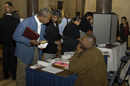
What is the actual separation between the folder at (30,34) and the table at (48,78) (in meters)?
0.58

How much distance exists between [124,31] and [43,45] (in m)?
6.17

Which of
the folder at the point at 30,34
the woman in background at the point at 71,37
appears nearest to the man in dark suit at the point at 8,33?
the woman in background at the point at 71,37

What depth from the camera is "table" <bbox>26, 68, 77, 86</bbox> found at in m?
2.79

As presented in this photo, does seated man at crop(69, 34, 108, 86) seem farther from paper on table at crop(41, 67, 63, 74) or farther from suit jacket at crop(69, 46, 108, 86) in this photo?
paper on table at crop(41, 67, 63, 74)

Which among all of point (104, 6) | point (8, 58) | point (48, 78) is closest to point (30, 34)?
point (48, 78)

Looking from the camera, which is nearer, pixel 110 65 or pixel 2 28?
pixel 2 28

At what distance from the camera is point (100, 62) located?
8.25ft

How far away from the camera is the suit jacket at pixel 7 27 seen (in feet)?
15.7

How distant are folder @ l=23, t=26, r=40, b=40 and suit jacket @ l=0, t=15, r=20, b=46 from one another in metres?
1.78

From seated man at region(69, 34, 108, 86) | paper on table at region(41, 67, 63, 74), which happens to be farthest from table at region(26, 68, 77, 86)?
seated man at region(69, 34, 108, 86)

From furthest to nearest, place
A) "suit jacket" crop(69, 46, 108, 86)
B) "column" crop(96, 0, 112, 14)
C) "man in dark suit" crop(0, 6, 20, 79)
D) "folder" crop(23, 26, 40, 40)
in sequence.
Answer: "column" crop(96, 0, 112, 14) < "man in dark suit" crop(0, 6, 20, 79) < "folder" crop(23, 26, 40, 40) < "suit jacket" crop(69, 46, 108, 86)

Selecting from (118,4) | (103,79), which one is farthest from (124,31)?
(103,79)

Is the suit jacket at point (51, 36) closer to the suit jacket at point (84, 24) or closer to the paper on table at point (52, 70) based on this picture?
the paper on table at point (52, 70)

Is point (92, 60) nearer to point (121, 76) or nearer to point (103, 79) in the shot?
point (103, 79)
